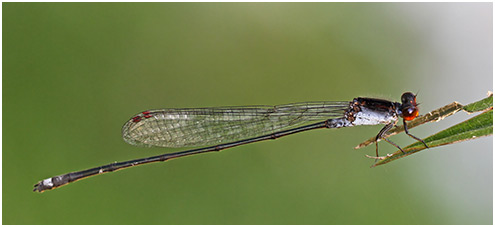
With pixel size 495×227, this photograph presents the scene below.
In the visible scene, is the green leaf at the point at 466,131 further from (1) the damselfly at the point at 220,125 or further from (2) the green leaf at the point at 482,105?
(1) the damselfly at the point at 220,125

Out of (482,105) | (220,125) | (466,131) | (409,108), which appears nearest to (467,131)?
(466,131)

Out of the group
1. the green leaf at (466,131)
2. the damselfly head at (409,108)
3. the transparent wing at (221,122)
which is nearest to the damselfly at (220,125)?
the transparent wing at (221,122)

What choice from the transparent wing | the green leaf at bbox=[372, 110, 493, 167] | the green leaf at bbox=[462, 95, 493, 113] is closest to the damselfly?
the transparent wing

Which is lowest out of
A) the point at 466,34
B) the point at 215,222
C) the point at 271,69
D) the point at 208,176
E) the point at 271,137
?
the point at 215,222

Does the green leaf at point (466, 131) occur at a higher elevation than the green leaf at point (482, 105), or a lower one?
lower

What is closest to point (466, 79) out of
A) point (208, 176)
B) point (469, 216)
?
point (469, 216)

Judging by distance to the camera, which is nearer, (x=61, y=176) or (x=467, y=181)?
(x=61, y=176)

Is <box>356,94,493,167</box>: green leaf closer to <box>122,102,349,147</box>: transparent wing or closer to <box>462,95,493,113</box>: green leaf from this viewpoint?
<box>462,95,493,113</box>: green leaf

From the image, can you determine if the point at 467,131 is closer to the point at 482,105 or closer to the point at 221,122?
the point at 482,105

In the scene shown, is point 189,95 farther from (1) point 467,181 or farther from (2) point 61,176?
(1) point 467,181
